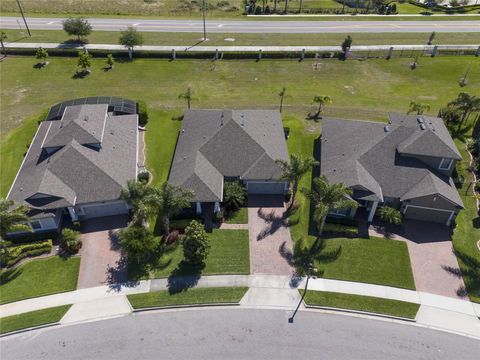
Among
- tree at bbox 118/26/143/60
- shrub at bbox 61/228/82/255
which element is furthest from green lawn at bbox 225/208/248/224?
tree at bbox 118/26/143/60

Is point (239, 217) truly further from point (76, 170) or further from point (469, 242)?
point (469, 242)

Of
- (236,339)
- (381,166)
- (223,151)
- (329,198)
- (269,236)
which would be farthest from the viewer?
(223,151)

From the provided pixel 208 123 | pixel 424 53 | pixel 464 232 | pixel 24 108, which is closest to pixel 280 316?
pixel 464 232

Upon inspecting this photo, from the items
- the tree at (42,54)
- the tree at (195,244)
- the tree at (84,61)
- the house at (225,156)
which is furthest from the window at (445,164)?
the tree at (42,54)

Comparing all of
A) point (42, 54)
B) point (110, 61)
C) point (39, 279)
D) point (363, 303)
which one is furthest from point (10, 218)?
point (42, 54)

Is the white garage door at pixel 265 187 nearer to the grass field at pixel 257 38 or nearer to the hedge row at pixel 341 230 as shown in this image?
the hedge row at pixel 341 230

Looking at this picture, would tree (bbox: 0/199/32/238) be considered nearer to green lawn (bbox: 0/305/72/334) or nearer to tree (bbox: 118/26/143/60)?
green lawn (bbox: 0/305/72/334)
